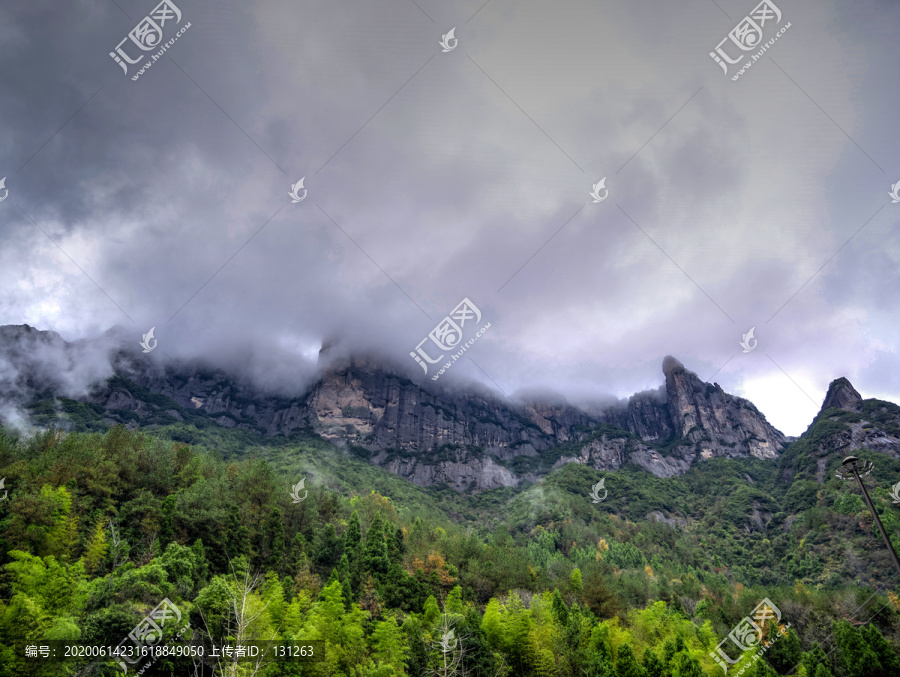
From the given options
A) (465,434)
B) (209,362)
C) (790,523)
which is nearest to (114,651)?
(790,523)

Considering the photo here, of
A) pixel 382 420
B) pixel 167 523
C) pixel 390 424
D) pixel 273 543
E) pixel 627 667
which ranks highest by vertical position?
pixel 382 420

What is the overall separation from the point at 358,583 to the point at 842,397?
179 meters

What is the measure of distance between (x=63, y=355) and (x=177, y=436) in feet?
190

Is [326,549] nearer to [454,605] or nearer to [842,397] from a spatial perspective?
[454,605]

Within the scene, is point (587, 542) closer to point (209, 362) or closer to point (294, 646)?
point (294, 646)

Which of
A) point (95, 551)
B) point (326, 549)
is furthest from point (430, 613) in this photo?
point (95, 551)

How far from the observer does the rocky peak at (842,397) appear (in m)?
145

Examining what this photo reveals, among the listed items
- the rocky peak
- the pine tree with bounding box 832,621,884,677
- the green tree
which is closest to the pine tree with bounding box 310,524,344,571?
the green tree

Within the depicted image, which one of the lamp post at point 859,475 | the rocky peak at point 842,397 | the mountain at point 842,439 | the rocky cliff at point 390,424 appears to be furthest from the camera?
the rocky cliff at point 390,424

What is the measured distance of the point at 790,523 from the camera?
97.0m

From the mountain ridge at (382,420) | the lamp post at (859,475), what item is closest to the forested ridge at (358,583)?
the lamp post at (859,475)

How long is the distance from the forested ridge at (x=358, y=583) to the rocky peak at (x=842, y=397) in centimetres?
8150

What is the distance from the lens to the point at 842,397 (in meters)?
149

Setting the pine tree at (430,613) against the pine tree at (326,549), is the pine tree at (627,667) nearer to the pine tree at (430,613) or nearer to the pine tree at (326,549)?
the pine tree at (430,613)
